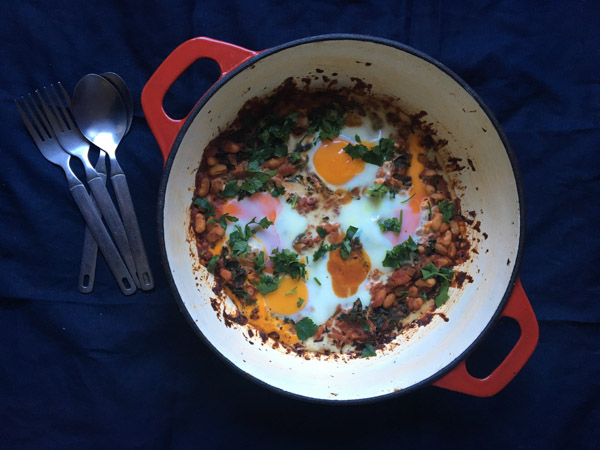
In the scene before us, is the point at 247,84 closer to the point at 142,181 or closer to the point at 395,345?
the point at 142,181

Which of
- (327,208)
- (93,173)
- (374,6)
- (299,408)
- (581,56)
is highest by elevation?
(374,6)

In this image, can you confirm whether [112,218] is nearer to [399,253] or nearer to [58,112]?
[58,112]

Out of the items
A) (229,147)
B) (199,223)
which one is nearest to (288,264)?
(199,223)

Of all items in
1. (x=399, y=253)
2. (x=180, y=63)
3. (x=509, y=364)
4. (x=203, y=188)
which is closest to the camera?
(x=180, y=63)

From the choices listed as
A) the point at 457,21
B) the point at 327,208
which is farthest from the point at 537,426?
the point at 457,21

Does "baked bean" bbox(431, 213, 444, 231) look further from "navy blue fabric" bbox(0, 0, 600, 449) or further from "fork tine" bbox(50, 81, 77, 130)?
"fork tine" bbox(50, 81, 77, 130)

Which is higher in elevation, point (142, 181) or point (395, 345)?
point (142, 181)
